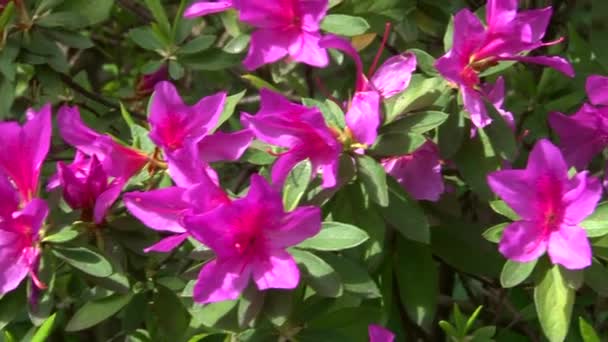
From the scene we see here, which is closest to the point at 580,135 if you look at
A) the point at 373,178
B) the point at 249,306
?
the point at 373,178

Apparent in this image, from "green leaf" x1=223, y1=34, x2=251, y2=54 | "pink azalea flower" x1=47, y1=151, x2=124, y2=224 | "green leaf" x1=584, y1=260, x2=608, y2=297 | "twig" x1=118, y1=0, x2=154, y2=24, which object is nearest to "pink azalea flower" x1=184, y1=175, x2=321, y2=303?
"pink azalea flower" x1=47, y1=151, x2=124, y2=224

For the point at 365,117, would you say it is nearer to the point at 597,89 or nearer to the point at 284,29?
the point at 284,29

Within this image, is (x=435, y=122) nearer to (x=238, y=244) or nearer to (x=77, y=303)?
(x=238, y=244)

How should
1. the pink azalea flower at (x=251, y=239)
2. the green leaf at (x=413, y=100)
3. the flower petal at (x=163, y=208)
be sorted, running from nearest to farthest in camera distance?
1. the pink azalea flower at (x=251, y=239)
2. the flower petal at (x=163, y=208)
3. the green leaf at (x=413, y=100)

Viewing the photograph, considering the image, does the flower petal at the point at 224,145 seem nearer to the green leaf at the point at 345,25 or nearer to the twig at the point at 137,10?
the green leaf at the point at 345,25

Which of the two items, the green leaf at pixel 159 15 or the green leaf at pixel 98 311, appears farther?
the green leaf at pixel 159 15

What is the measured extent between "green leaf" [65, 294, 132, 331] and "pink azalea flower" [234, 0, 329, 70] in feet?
1.20

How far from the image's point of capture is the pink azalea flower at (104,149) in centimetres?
158

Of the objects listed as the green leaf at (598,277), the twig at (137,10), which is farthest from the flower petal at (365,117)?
the twig at (137,10)

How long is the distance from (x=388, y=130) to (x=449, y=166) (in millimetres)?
225

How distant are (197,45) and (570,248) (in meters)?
0.75

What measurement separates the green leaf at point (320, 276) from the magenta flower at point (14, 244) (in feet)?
1.08

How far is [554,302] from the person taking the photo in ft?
5.00

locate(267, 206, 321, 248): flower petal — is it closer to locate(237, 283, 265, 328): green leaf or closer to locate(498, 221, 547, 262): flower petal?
locate(237, 283, 265, 328): green leaf
